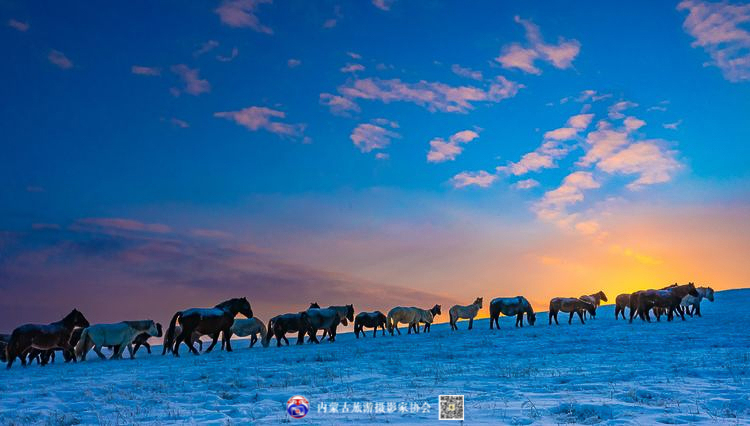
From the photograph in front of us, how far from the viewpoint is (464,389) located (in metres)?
11.5

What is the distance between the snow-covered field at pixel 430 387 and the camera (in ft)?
28.5

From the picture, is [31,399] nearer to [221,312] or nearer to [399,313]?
[221,312]

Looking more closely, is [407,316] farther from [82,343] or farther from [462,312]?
[82,343]

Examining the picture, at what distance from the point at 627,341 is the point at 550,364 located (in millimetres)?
8025

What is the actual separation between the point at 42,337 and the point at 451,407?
25.2 metres

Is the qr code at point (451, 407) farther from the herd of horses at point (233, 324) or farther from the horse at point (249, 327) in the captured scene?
the horse at point (249, 327)

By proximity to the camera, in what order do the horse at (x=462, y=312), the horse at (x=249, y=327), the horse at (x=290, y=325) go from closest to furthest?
the horse at (x=290, y=325), the horse at (x=249, y=327), the horse at (x=462, y=312)

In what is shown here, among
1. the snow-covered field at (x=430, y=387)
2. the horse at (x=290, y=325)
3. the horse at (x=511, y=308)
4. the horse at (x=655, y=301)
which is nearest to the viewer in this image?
the snow-covered field at (x=430, y=387)

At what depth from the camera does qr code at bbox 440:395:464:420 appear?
7.82m

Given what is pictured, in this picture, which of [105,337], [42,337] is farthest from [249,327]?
[42,337]

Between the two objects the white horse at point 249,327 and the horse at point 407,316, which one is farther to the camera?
the horse at point 407,316

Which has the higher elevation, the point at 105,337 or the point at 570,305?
the point at 570,305

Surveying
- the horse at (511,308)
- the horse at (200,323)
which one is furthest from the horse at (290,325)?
the horse at (511,308)

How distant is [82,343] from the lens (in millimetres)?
25750
